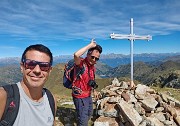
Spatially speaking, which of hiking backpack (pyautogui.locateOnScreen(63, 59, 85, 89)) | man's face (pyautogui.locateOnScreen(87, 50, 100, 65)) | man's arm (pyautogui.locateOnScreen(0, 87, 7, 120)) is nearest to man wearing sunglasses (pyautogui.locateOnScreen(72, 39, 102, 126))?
man's face (pyautogui.locateOnScreen(87, 50, 100, 65))

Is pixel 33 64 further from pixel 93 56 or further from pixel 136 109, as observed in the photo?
pixel 136 109

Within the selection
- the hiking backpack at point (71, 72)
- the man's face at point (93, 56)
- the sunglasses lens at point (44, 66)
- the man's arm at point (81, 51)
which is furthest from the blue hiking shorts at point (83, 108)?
the sunglasses lens at point (44, 66)

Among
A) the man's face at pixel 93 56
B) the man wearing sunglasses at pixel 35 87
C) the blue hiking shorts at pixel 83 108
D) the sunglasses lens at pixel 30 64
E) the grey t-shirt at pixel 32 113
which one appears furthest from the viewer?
the blue hiking shorts at pixel 83 108

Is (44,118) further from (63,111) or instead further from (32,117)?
(63,111)

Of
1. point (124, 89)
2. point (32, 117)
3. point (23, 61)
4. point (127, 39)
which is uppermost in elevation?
point (127, 39)

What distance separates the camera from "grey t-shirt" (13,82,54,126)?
366 centimetres

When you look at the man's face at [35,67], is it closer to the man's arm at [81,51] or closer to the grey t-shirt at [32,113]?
the grey t-shirt at [32,113]

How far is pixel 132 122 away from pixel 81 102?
318 centimetres

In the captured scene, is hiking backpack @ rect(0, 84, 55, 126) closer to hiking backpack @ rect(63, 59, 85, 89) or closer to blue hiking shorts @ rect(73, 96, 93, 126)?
hiking backpack @ rect(63, 59, 85, 89)

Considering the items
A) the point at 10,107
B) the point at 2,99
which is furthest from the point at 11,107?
the point at 2,99

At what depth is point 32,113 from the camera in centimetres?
379

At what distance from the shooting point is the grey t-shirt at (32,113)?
12.0 feet

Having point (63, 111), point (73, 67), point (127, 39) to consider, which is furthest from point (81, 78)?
point (127, 39)

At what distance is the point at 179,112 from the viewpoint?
14.0 metres
